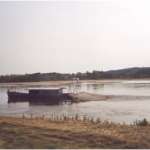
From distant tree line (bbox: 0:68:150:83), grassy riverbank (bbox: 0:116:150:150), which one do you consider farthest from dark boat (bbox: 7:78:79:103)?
distant tree line (bbox: 0:68:150:83)

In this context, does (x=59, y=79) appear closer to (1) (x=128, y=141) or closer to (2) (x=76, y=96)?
(2) (x=76, y=96)

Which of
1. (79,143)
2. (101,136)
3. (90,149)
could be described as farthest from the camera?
(101,136)

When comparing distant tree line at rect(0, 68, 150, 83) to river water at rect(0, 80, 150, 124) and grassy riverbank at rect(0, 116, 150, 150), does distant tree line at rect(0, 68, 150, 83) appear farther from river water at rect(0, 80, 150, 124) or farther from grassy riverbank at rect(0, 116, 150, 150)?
grassy riverbank at rect(0, 116, 150, 150)

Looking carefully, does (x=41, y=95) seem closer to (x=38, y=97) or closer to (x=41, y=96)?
(x=41, y=96)

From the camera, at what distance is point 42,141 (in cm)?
817

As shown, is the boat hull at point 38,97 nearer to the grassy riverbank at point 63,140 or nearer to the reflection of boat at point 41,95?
the reflection of boat at point 41,95

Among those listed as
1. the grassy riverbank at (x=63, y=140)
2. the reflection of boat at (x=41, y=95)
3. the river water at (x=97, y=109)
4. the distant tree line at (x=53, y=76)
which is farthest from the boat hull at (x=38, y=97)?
the distant tree line at (x=53, y=76)

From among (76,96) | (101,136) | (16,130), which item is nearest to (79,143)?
(101,136)

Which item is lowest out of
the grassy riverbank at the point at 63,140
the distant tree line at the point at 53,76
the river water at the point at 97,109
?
the river water at the point at 97,109

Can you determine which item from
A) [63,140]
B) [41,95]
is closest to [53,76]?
[41,95]

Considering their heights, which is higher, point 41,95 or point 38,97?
point 41,95

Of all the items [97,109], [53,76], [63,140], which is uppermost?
[53,76]

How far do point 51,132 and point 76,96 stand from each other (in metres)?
29.9

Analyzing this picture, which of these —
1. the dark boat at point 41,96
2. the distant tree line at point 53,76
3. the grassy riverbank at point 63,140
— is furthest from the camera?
the distant tree line at point 53,76
